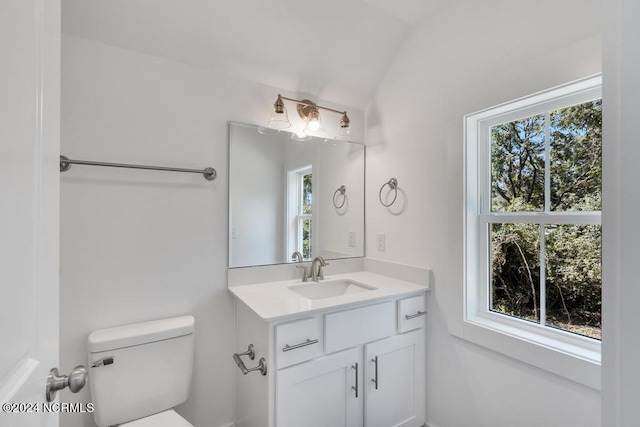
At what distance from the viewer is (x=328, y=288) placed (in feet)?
6.24

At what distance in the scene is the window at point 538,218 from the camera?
1253 mm

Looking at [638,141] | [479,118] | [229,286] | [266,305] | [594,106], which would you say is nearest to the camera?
[638,141]

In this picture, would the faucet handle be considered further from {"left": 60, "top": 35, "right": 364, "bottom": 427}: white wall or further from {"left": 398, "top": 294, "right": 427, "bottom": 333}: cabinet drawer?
{"left": 398, "top": 294, "right": 427, "bottom": 333}: cabinet drawer

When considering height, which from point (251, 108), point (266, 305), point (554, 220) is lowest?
point (266, 305)

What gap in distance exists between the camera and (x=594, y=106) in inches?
49.1

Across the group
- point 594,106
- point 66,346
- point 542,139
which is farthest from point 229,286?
point 594,106

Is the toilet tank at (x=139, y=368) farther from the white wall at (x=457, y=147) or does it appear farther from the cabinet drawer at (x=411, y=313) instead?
the white wall at (x=457, y=147)

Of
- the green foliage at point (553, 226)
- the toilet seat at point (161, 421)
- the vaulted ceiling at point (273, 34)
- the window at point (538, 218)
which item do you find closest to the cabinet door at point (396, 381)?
the window at point (538, 218)

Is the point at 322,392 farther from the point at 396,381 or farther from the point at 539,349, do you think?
the point at 539,349

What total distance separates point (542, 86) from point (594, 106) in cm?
23

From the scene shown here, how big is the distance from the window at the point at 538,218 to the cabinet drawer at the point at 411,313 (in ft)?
0.86

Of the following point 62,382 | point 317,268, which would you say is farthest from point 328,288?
point 62,382

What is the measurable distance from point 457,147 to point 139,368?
1.92 m

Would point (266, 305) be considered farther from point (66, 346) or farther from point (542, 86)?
point (542, 86)
